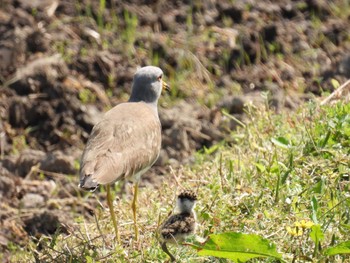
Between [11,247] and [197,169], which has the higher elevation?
[197,169]

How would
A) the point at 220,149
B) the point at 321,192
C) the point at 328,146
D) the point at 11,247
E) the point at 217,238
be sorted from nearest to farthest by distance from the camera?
1. the point at 217,238
2. the point at 321,192
3. the point at 328,146
4. the point at 11,247
5. the point at 220,149

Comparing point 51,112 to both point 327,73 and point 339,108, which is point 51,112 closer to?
point 327,73

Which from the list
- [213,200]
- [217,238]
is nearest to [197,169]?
[213,200]

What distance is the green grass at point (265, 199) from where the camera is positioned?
241 inches

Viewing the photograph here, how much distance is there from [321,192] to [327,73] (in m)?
3.67

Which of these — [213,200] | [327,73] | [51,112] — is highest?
[213,200]

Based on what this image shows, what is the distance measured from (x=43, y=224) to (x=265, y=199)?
2324mm

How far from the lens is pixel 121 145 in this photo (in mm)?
6906

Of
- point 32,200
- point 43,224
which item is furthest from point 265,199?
point 32,200

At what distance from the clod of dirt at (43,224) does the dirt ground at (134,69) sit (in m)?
0.01

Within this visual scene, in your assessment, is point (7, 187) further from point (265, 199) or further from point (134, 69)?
point (265, 199)

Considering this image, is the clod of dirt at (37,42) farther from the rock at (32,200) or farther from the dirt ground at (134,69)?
the rock at (32,200)

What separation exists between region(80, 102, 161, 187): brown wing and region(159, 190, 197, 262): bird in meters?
0.55

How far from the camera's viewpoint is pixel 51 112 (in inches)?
385
